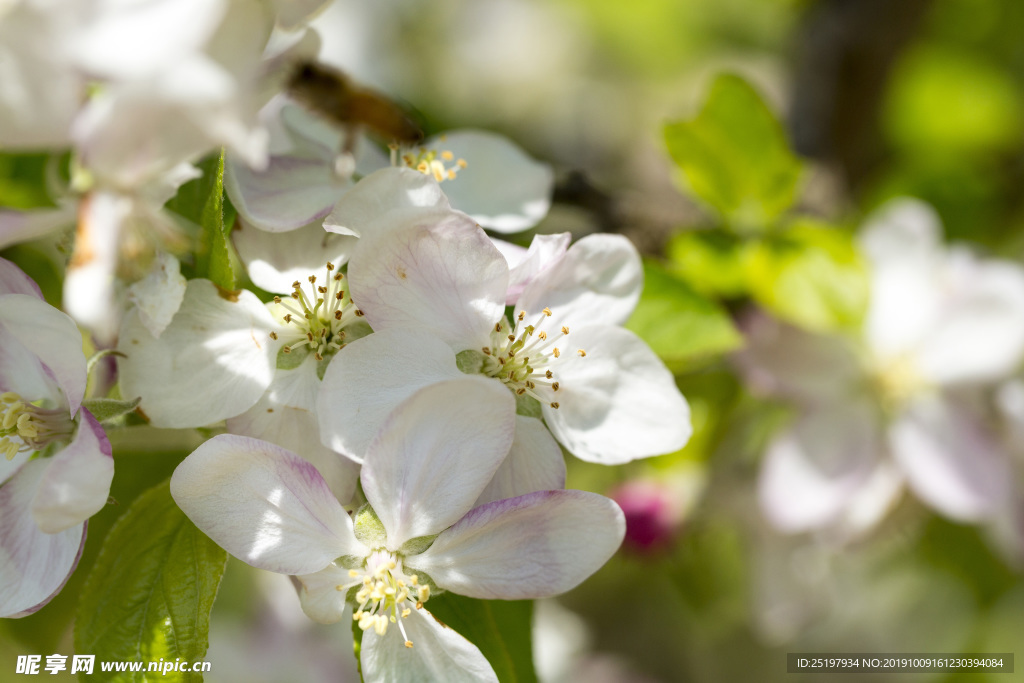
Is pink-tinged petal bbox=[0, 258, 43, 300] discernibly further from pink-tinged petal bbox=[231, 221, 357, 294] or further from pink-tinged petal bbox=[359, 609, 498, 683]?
pink-tinged petal bbox=[359, 609, 498, 683]

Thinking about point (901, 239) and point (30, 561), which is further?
point (901, 239)

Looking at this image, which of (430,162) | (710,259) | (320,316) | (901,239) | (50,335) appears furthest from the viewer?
(901,239)

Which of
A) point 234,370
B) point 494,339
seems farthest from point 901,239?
point 234,370

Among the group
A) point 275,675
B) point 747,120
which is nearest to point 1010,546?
point 747,120

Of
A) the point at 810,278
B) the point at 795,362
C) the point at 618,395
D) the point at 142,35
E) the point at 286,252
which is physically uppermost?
the point at 142,35

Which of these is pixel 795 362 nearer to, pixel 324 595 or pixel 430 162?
pixel 430 162

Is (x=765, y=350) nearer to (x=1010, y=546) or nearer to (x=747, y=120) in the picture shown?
(x=747, y=120)

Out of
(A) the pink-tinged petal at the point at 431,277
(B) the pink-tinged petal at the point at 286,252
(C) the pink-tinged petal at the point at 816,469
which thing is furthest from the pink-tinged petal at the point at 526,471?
(C) the pink-tinged petal at the point at 816,469
